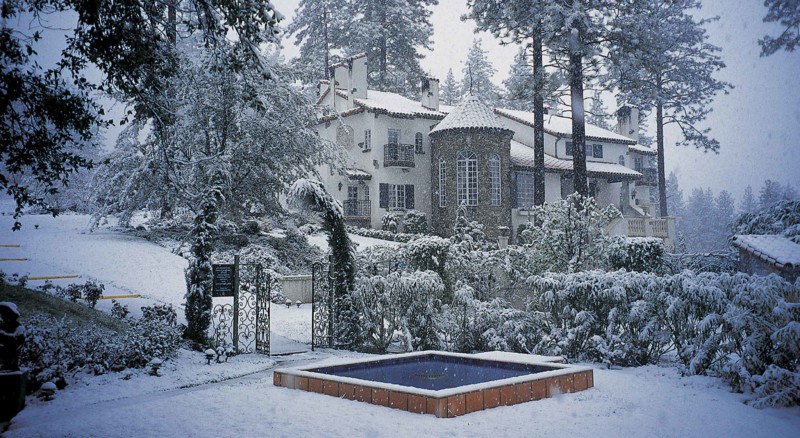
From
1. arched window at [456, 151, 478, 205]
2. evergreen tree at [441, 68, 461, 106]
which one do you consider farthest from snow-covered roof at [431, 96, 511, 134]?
evergreen tree at [441, 68, 461, 106]

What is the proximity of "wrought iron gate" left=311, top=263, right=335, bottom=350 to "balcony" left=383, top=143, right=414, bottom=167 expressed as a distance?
744 inches

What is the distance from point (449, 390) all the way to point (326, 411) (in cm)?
150

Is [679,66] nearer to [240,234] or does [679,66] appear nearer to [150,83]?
[240,234]

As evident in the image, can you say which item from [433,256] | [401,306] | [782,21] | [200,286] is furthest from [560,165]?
[200,286]

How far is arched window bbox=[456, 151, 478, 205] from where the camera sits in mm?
30625

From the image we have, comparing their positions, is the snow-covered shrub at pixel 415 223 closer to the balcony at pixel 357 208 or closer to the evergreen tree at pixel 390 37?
the balcony at pixel 357 208

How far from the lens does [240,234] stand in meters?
23.6

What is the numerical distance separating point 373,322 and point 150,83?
6.44 metres

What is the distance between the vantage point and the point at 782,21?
448 inches

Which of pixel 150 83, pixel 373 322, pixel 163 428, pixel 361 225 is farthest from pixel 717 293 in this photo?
pixel 361 225

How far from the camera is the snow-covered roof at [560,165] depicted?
32.8 metres

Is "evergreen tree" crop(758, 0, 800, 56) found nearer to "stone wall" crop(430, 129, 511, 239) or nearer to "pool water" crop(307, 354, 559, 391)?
"pool water" crop(307, 354, 559, 391)

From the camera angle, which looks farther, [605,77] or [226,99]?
[605,77]

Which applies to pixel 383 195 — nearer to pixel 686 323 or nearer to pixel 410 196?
pixel 410 196
